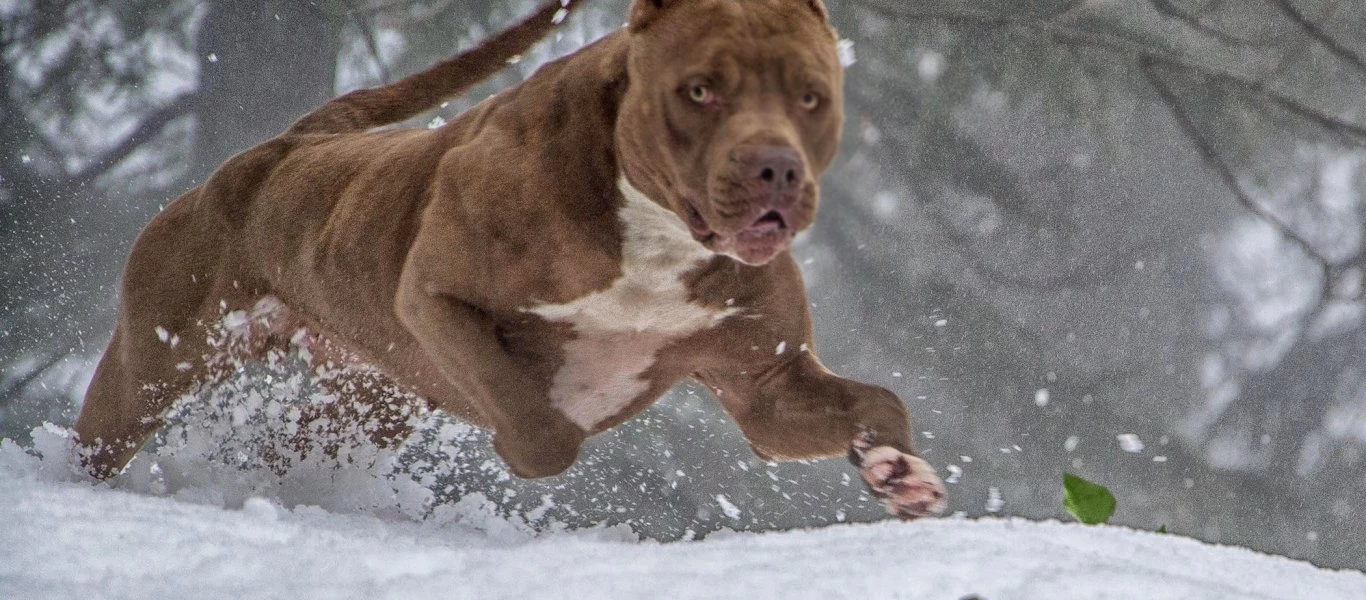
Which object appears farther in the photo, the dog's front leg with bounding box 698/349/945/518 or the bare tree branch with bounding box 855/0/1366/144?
the bare tree branch with bounding box 855/0/1366/144

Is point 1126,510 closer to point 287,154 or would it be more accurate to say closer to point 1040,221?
point 1040,221

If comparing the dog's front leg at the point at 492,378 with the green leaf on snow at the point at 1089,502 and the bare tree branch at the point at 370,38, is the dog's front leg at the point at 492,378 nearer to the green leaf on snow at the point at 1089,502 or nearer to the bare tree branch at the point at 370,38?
the green leaf on snow at the point at 1089,502

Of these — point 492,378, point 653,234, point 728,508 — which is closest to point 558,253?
point 653,234

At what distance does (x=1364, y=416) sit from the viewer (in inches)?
263

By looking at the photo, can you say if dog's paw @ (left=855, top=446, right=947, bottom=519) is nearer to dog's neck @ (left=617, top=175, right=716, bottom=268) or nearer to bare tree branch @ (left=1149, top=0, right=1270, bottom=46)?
dog's neck @ (left=617, top=175, right=716, bottom=268)

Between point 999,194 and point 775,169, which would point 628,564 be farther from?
point 999,194

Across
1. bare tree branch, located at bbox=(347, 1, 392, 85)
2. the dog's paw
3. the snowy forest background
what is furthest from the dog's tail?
bare tree branch, located at bbox=(347, 1, 392, 85)

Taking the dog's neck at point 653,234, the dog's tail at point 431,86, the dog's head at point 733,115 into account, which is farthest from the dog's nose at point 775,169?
the dog's tail at point 431,86

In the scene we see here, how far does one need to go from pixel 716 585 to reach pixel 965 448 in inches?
196

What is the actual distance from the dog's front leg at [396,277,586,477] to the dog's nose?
2.71 ft

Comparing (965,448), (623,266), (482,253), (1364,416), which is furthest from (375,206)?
(1364,416)

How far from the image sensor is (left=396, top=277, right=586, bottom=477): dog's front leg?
2.67 metres

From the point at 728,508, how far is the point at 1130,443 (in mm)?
2062

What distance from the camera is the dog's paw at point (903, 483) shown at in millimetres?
2527
